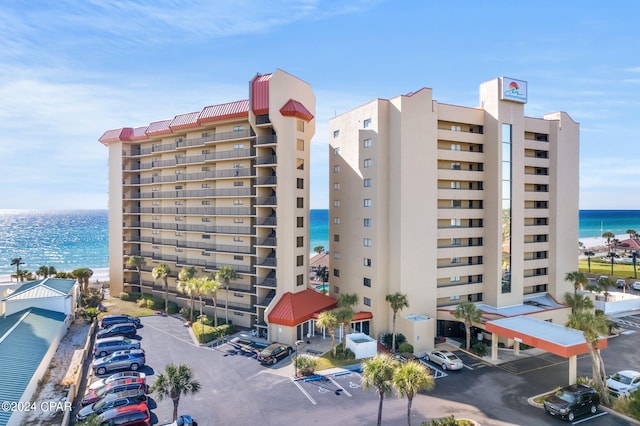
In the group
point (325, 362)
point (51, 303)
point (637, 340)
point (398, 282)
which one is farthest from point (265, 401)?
point (637, 340)

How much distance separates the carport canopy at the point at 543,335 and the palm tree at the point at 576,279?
1605 cm

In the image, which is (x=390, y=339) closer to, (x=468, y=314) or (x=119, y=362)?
(x=468, y=314)

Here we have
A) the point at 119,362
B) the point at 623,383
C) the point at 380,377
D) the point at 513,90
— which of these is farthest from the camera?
the point at 513,90

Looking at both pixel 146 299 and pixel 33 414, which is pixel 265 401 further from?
pixel 146 299

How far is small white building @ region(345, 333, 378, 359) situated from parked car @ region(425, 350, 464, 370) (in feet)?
18.3

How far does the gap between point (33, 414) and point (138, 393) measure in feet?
20.9

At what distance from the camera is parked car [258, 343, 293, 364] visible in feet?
115

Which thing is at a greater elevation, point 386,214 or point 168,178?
point 168,178

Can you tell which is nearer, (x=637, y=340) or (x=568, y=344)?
(x=568, y=344)

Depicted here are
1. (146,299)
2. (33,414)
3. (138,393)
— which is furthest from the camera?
(146,299)

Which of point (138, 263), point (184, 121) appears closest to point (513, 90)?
point (184, 121)

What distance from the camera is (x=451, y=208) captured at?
45.0 m

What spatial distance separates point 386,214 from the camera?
42.7 m

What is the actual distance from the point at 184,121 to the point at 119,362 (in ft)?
102
